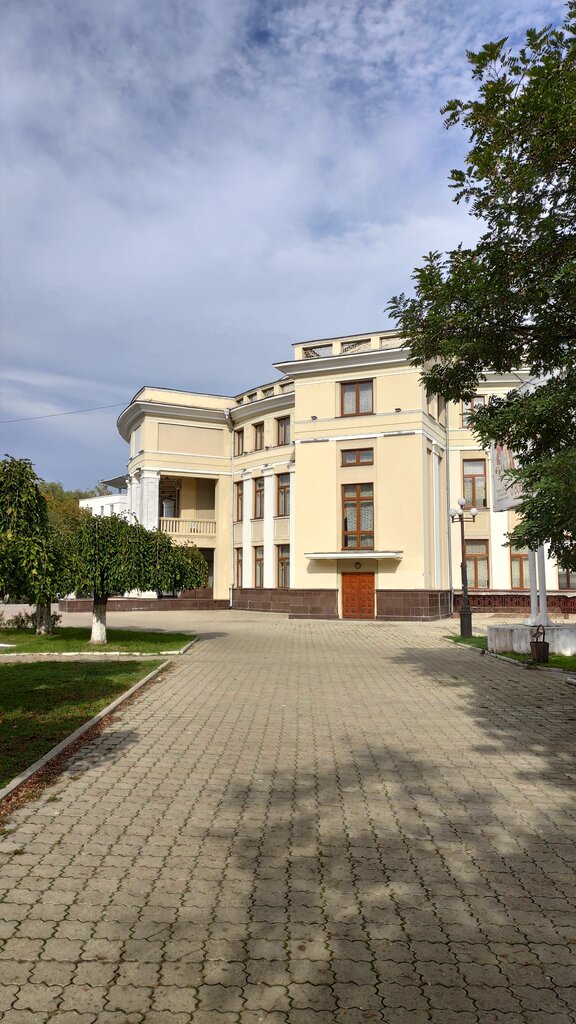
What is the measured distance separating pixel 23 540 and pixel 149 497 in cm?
3167

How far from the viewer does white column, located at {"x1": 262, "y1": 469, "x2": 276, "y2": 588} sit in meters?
35.9

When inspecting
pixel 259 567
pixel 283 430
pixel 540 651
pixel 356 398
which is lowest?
pixel 540 651

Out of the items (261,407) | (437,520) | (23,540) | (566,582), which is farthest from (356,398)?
(23,540)

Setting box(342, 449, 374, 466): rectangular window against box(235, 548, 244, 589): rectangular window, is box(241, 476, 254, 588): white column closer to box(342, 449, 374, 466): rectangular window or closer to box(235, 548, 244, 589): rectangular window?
box(235, 548, 244, 589): rectangular window

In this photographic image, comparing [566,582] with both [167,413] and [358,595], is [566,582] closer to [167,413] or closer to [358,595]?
[358,595]

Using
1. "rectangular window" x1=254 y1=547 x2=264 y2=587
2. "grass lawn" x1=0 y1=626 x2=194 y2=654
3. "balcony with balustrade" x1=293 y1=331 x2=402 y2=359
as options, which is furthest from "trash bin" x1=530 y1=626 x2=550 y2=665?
"rectangular window" x1=254 y1=547 x2=264 y2=587

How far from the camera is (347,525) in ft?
102

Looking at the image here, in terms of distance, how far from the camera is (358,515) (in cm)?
3083

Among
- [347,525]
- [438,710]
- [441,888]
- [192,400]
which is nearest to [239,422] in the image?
[192,400]

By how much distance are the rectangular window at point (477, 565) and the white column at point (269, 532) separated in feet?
32.4

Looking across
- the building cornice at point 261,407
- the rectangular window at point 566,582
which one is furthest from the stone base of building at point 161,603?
the rectangular window at point 566,582

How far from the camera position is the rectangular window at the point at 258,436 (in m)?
38.5

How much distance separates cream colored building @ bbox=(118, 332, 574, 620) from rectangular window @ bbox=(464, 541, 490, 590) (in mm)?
50

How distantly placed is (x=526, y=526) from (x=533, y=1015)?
5.83 metres
